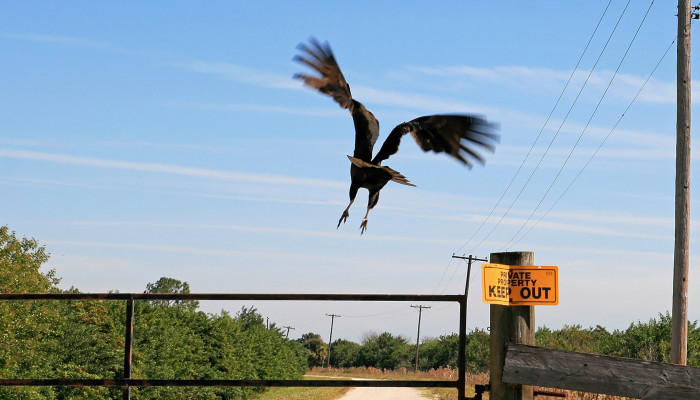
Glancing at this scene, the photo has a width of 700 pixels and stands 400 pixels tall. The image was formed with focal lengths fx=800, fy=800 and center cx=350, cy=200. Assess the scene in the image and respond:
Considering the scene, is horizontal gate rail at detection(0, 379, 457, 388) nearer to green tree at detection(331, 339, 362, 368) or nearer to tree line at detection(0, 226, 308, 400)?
tree line at detection(0, 226, 308, 400)

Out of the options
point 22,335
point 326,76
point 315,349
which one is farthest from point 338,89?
point 315,349

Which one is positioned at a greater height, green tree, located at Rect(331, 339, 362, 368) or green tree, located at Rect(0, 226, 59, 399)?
green tree, located at Rect(0, 226, 59, 399)

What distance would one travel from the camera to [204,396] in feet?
81.0

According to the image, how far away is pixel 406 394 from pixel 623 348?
780 cm

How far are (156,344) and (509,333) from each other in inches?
732

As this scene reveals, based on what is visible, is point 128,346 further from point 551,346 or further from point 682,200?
point 551,346

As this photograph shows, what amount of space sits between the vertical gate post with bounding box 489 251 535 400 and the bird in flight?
5.37 feet

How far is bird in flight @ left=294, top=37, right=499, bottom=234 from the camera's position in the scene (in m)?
5.90

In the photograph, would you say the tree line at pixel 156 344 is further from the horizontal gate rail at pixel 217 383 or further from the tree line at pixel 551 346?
the horizontal gate rail at pixel 217 383

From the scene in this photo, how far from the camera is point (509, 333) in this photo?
426cm

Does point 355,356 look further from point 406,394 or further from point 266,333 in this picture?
point 406,394

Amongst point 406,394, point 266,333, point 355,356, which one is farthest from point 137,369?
point 355,356

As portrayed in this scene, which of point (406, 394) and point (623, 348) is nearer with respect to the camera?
point (623, 348)

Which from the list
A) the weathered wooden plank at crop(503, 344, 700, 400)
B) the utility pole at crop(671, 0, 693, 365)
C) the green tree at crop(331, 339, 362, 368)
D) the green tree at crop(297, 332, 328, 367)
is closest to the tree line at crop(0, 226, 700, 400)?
the utility pole at crop(671, 0, 693, 365)
